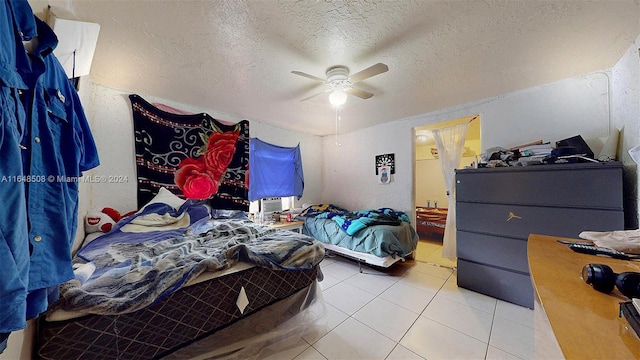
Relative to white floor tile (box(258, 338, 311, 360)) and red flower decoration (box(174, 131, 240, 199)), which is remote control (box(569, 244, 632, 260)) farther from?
red flower decoration (box(174, 131, 240, 199))

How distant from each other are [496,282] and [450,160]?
1711mm

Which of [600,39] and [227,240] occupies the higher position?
[600,39]

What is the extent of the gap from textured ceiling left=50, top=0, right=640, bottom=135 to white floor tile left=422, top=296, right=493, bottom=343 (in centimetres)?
227

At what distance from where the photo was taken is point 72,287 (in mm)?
972

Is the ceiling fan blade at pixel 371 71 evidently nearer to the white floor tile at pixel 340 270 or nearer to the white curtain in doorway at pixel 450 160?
the white curtain in doorway at pixel 450 160

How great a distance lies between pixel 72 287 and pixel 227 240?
34.7 inches

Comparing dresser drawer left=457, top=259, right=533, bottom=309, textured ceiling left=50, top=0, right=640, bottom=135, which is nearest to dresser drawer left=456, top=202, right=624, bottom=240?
dresser drawer left=457, top=259, right=533, bottom=309

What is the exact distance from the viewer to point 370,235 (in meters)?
2.56

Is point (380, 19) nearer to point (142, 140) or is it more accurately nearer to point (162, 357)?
point (162, 357)

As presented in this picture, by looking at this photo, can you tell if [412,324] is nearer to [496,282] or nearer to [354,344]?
[354,344]

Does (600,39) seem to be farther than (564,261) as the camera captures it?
Yes

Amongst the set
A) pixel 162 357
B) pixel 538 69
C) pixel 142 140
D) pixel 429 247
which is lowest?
pixel 429 247

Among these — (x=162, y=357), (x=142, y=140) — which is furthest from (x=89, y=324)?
(x=142, y=140)

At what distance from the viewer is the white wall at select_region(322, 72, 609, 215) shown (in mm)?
1992
